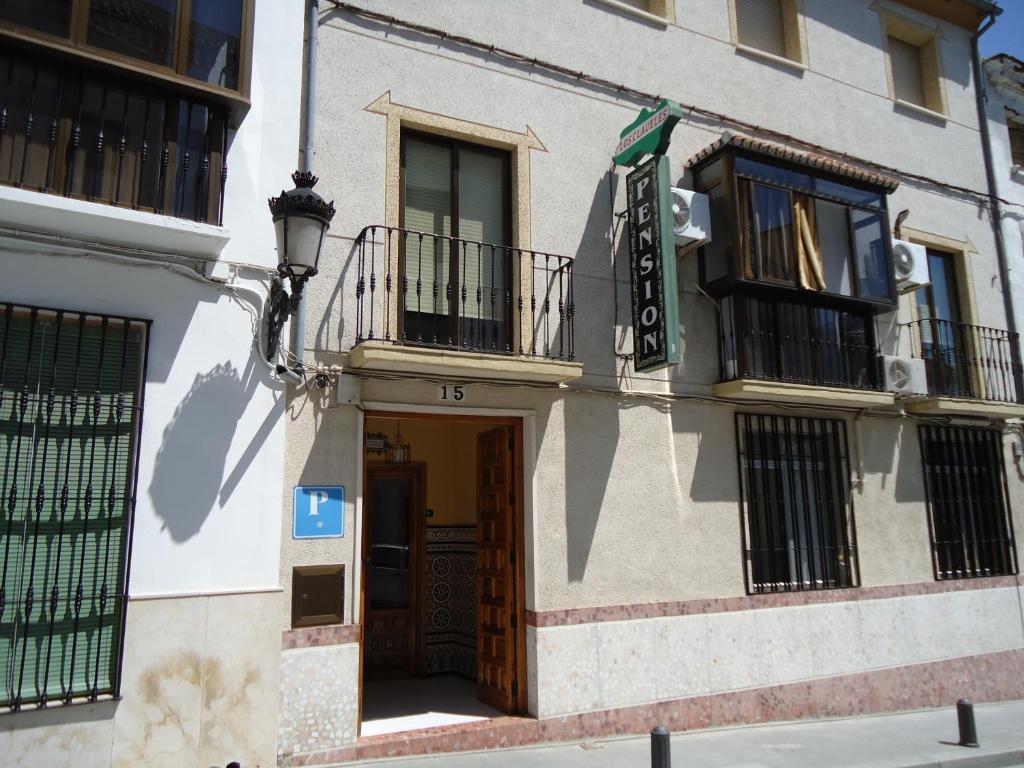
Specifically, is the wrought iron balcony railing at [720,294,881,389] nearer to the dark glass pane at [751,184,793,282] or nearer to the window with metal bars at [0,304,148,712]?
the dark glass pane at [751,184,793,282]

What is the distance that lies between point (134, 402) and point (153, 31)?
9.59 ft

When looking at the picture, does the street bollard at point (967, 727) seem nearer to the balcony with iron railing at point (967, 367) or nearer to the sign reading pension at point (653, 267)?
the balcony with iron railing at point (967, 367)

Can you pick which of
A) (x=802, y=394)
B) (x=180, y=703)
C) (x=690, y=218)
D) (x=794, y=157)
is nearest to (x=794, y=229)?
(x=794, y=157)

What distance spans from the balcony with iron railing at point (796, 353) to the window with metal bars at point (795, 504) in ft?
1.67

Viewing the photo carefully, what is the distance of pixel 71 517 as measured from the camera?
17.8 ft

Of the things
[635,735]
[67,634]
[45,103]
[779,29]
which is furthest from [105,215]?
[779,29]

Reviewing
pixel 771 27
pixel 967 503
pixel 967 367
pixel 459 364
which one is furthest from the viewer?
pixel 967 367

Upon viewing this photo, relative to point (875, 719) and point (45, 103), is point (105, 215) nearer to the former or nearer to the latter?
point (45, 103)

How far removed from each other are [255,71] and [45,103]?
172 cm

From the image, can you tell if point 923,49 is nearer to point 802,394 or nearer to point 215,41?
point 802,394

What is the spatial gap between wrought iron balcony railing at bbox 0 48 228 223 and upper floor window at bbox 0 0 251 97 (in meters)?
0.17

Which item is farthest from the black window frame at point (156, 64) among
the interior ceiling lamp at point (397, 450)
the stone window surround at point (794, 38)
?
the stone window surround at point (794, 38)

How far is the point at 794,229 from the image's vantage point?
8.82 metres

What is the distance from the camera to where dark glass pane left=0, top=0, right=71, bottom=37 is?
17.7 feet
